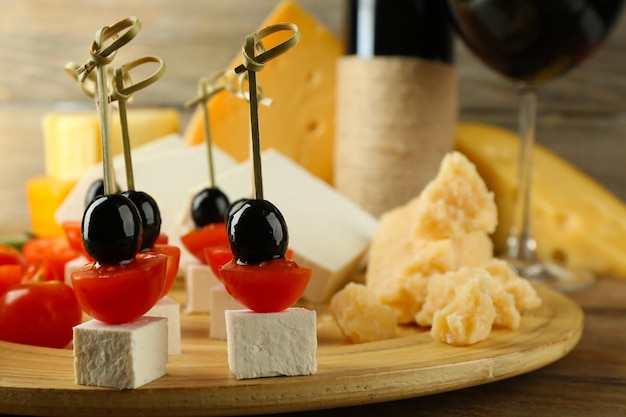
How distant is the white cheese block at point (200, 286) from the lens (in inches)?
41.2

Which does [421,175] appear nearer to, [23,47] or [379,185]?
[379,185]

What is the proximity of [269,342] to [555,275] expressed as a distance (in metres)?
0.92

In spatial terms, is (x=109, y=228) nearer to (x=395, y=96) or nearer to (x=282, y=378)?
(x=282, y=378)

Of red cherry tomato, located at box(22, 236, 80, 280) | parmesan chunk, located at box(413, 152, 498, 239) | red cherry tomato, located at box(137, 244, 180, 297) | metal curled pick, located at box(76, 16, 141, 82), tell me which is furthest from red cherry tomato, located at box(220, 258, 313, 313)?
red cherry tomato, located at box(22, 236, 80, 280)

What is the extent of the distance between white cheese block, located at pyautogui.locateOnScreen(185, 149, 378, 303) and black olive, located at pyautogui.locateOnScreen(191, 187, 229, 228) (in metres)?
0.09

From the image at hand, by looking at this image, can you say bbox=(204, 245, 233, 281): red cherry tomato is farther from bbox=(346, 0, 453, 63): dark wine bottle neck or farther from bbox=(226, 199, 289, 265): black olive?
bbox=(346, 0, 453, 63): dark wine bottle neck

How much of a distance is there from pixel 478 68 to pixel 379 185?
584 mm

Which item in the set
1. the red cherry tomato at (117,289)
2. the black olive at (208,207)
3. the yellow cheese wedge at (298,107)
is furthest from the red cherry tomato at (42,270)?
the yellow cheese wedge at (298,107)

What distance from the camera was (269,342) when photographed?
722 mm

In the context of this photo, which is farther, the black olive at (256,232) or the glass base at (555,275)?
the glass base at (555,275)

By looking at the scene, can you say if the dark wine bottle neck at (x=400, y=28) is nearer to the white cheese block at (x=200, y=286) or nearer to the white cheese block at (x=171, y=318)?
the white cheese block at (x=200, y=286)

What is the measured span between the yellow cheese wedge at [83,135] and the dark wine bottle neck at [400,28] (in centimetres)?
46

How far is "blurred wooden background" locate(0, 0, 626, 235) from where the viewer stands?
2045mm

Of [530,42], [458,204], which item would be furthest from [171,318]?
[530,42]
